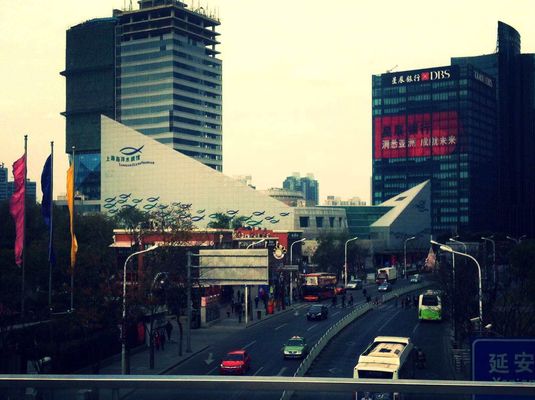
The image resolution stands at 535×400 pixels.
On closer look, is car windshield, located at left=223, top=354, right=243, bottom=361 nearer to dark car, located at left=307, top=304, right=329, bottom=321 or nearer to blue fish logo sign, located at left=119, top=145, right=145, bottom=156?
dark car, located at left=307, top=304, right=329, bottom=321

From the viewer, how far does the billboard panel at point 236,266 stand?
51844mm

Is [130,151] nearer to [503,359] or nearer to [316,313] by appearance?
[316,313]

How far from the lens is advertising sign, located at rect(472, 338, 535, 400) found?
8930mm

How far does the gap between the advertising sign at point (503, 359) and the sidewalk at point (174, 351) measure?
37.6 m

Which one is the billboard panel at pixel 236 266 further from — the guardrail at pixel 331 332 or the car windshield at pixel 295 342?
the guardrail at pixel 331 332

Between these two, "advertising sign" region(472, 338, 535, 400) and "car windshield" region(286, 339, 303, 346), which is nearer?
"advertising sign" region(472, 338, 535, 400)

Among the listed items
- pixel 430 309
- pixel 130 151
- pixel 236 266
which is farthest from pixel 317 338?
pixel 130 151

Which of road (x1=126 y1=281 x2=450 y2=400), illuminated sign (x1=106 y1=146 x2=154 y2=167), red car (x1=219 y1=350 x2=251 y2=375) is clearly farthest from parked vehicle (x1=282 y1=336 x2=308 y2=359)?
illuminated sign (x1=106 y1=146 x2=154 y2=167)

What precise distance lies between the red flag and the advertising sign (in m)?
34.6

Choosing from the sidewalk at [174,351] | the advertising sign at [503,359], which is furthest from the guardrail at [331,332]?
the sidewalk at [174,351]

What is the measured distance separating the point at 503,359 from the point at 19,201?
117ft

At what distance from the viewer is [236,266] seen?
5303 cm

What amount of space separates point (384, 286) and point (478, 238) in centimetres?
5978

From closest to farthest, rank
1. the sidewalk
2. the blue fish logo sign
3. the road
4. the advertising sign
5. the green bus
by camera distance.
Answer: the advertising sign → the road → the sidewalk → the green bus → the blue fish logo sign
